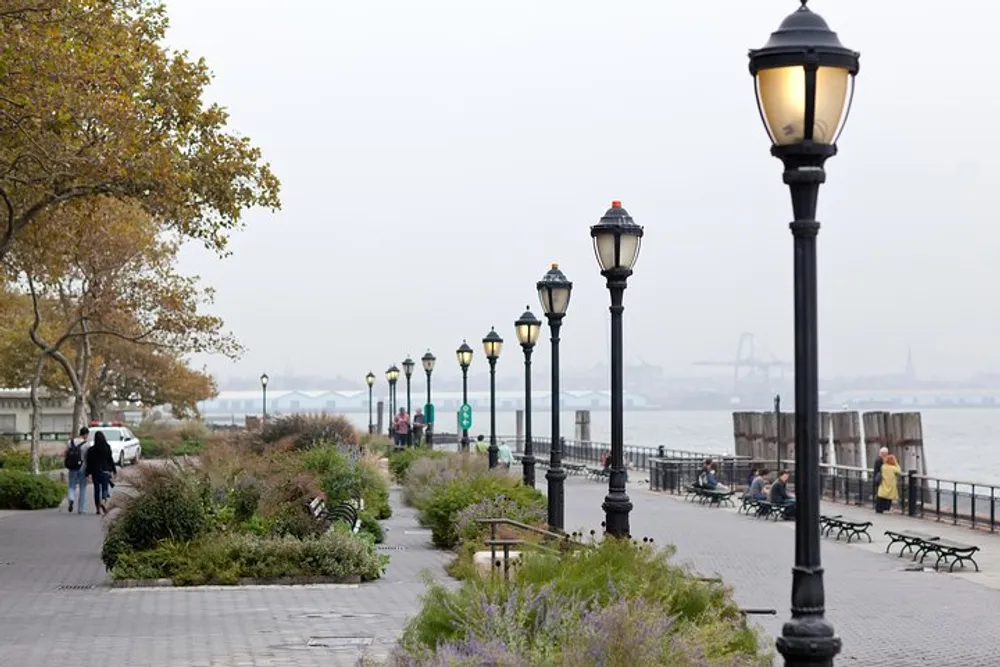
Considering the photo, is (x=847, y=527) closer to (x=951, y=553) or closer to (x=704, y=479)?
(x=951, y=553)

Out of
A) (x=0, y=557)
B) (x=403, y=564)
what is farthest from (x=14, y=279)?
(x=403, y=564)

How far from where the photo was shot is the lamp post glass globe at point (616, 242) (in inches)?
686

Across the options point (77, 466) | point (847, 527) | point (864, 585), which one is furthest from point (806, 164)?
point (77, 466)

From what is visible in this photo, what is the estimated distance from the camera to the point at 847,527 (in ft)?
99.1

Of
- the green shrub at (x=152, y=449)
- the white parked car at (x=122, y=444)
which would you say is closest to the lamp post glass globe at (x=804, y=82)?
the white parked car at (x=122, y=444)

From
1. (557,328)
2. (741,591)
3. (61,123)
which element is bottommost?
(741,591)

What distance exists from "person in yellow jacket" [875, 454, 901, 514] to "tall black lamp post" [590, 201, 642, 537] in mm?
20036

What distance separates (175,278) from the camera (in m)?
58.8

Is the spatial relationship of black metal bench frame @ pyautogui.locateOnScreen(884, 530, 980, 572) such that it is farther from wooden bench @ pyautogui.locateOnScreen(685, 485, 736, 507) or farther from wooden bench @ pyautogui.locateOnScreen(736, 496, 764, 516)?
wooden bench @ pyautogui.locateOnScreen(685, 485, 736, 507)

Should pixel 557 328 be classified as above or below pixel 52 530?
above

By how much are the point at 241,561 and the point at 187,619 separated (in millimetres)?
3813

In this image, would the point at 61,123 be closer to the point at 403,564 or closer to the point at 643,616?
the point at 403,564

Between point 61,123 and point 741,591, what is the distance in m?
11.6

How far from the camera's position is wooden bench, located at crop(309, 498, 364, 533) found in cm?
2182
